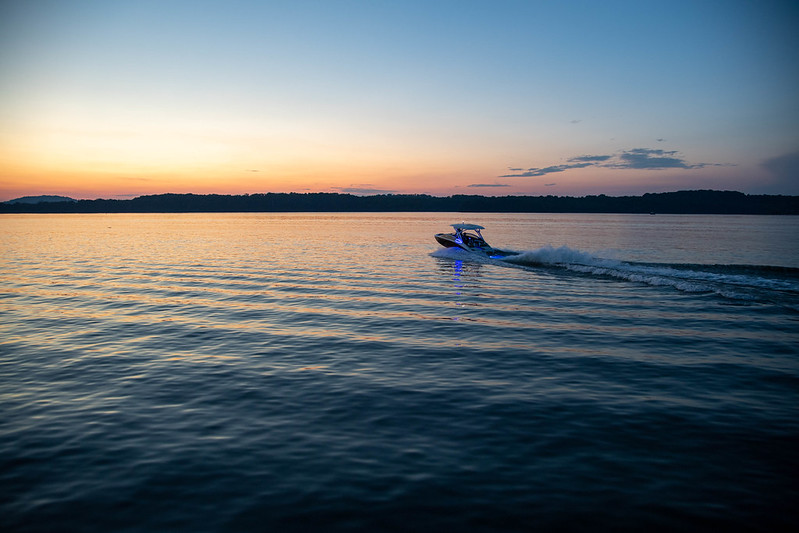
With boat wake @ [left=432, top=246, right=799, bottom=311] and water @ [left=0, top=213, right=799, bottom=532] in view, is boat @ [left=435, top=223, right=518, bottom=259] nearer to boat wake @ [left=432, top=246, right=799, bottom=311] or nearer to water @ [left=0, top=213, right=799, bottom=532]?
boat wake @ [left=432, top=246, right=799, bottom=311]

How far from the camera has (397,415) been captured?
385 inches

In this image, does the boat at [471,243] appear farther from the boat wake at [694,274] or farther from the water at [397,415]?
the water at [397,415]

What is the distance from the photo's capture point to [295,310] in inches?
838

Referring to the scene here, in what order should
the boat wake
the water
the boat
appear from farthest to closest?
the boat < the boat wake < the water

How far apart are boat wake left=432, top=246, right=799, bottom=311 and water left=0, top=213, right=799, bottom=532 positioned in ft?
7.90

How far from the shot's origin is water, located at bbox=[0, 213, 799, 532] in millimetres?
6602

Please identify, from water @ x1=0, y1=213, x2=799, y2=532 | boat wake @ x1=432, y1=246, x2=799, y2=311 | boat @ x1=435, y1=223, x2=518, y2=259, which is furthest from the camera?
boat @ x1=435, y1=223, x2=518, y2=259

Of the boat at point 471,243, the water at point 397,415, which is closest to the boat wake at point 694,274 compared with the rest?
the boat at point 471,243

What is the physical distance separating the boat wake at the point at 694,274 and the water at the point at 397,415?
2.41m

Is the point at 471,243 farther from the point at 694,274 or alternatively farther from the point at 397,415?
the point at 397,415

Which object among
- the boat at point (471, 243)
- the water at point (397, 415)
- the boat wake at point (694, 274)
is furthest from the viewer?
the boat at point (471, 243)

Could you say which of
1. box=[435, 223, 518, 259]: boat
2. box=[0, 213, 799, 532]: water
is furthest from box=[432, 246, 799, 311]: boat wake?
box=[0, 213, 799, 532]: water

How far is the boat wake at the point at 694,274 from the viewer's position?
991 inches

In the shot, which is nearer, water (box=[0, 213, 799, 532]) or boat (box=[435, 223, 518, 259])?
water (box=[0, 213, 799, 532])
